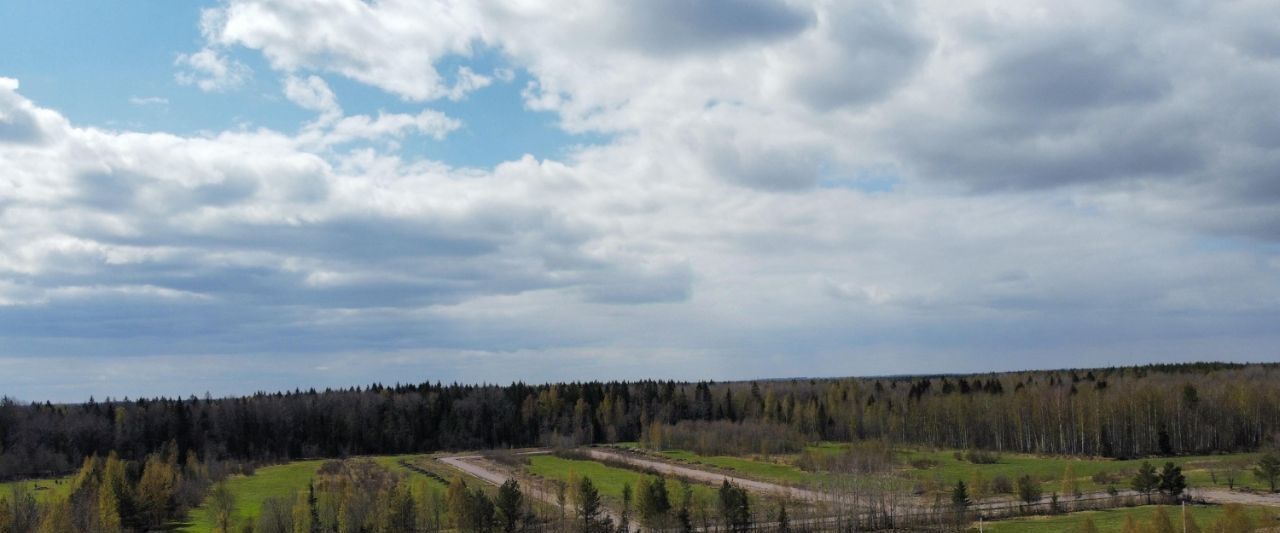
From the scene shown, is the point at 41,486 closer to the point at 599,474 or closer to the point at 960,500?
the point at 599,474

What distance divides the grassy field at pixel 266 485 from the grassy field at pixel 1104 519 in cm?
5757

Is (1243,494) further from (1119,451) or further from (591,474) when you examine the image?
(591,474)

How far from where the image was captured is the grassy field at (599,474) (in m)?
89.1

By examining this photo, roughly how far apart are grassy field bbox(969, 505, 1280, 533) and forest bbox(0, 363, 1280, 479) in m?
56.7

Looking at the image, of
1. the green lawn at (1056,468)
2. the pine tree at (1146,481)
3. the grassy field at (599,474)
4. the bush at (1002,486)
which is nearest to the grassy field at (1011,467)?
the green lawn at (1056,468)

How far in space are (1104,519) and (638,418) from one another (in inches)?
4625

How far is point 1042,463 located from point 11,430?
484 ft

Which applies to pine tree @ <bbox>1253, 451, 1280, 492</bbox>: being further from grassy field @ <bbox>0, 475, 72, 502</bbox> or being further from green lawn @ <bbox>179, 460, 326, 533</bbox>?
grassy field @ <bbox>0, 475, 72, 502</bbox>

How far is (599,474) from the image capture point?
11331 cm

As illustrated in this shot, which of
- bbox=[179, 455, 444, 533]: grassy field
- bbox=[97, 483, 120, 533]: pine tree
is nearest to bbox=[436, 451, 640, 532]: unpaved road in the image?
bbox=[179, 455, 444, 533]: grassy field

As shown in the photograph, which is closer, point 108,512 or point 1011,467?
point 108,512

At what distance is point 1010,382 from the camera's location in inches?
6486

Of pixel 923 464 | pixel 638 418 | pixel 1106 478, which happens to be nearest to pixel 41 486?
pixel 638 418

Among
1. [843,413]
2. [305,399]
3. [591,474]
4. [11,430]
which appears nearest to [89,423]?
[11,430]
